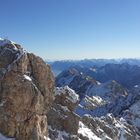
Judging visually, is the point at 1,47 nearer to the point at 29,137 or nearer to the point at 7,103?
the point at 7,103

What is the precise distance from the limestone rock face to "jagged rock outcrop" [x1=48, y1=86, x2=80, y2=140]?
15855mm

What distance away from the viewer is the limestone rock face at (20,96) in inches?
3590

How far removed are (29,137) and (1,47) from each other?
1052 inches

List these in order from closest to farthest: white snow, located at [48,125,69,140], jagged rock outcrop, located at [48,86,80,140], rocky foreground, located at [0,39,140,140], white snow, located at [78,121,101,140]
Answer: rocky foreground, located at [0,39,140,140]
white snow, located at [48,125,69,140]
jagged rock outcrop, located at [48,86,80,140]
white snow, located at [78,121,101,140]

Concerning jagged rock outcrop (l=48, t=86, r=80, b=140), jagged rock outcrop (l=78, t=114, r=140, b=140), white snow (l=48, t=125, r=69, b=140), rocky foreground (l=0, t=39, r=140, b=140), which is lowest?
jagged rock outcrop (l=78, t=114, r=140, b=140)

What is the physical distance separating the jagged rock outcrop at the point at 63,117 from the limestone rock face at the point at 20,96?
15855 mm

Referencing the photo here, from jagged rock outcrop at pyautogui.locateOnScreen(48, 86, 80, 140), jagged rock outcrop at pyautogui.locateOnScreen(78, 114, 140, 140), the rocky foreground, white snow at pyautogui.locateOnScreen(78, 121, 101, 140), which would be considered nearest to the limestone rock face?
the rocky foreground

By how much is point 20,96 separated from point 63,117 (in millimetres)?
34432

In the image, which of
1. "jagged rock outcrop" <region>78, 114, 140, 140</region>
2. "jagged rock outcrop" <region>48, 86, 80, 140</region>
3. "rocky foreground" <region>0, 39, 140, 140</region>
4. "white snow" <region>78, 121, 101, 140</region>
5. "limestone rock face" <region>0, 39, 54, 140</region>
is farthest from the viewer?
"jagged rock outcrop" <region>78, 114, 140, 140</region>

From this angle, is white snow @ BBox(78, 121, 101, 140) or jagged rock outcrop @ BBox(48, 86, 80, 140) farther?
white snow @ BBox(78, 121, 101, 140)

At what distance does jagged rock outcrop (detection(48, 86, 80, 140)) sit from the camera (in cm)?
11910

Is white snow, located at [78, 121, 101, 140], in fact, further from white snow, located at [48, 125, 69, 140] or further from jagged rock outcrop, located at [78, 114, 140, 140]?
white snow, located at [48, 125, 69, 140]

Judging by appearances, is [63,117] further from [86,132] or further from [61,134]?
[86,132]

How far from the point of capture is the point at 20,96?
3666 inches
